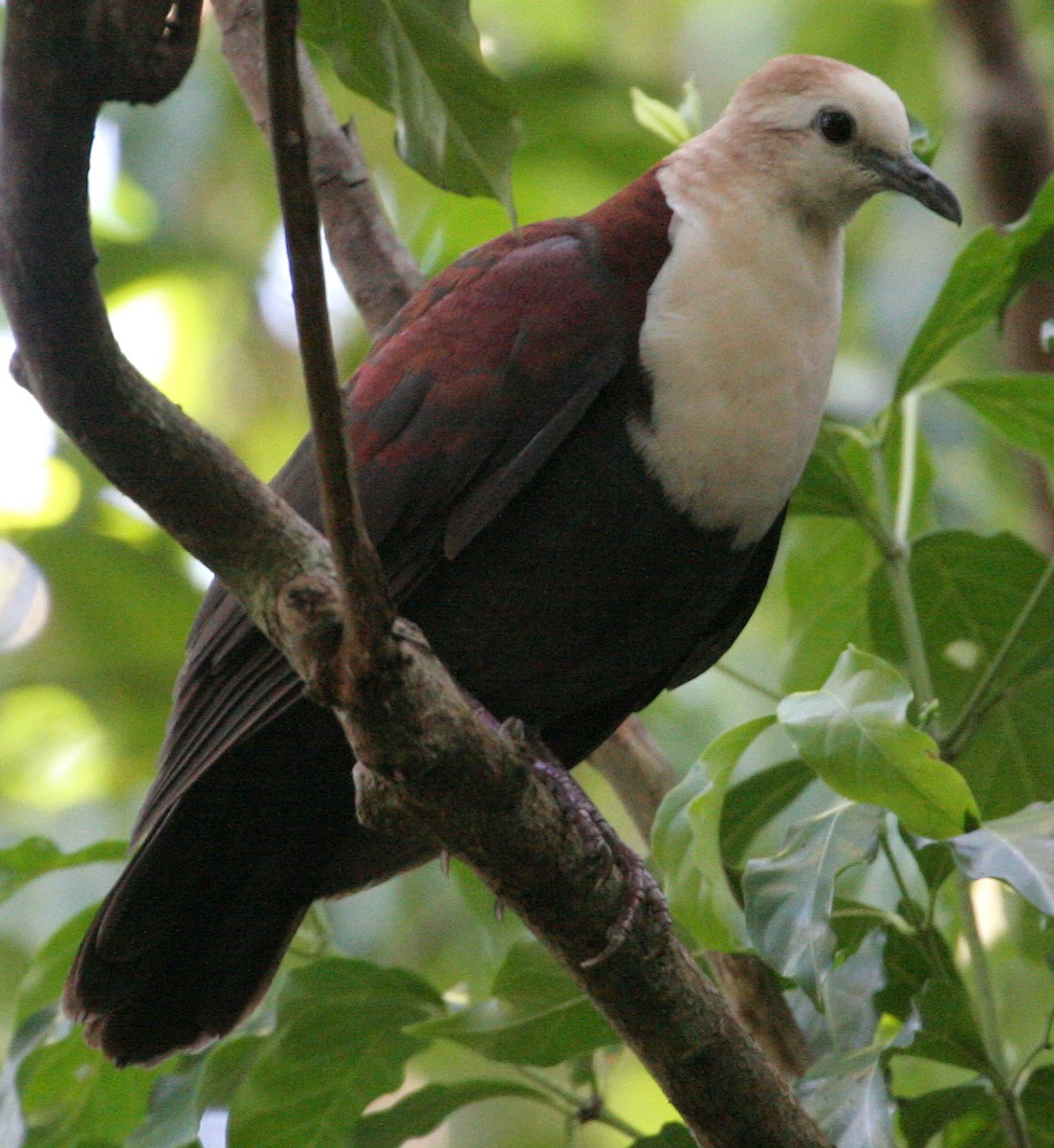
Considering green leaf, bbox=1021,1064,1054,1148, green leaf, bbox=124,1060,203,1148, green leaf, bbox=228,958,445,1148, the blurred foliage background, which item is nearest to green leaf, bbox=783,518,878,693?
the blurred foliage background

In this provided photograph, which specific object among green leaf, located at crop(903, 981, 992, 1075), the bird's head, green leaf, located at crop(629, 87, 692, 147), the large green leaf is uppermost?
green leaf, located at crop(629, 87, 692, 147)

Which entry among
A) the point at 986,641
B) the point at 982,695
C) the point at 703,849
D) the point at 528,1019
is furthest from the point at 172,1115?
the point at 986,641

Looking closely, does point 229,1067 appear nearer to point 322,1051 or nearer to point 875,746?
point 322,1051

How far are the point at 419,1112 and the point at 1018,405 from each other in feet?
4.81

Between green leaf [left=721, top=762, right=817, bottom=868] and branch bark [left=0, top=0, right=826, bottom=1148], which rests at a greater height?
branch bark [left=0, top=0, right=826, bottom=1148]

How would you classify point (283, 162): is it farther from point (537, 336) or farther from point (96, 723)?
point (96, 723)

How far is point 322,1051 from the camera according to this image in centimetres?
251

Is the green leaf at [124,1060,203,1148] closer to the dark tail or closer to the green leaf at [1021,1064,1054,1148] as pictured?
the dark tail

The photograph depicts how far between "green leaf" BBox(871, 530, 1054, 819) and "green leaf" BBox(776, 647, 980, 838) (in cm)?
60

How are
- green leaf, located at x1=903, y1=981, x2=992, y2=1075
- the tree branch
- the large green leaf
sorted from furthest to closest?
the tree branch → the large green leaf → green leaf, located at x1=903, y1=981, x2=992, y2=1075

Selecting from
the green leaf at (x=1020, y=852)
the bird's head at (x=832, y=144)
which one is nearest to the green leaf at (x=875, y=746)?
the green leaf at (x=1020, y=852)

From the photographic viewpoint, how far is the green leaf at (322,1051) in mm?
2459

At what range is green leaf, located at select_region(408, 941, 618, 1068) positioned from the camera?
2.37 m

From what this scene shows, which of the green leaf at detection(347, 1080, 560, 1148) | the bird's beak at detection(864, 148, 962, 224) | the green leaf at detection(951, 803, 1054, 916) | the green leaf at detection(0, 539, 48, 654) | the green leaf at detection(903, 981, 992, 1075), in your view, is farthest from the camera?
the green leaf at detection(0, 539, 48, 654)
